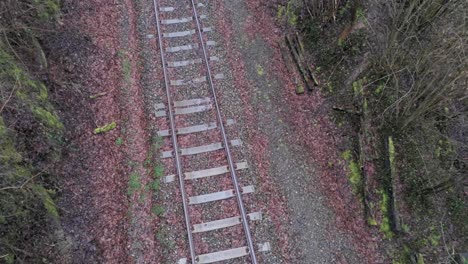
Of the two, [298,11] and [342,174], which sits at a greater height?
[298,11]

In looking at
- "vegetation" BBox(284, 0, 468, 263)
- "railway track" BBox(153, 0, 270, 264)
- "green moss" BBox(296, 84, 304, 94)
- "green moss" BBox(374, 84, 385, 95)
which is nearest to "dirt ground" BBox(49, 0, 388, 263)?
"green moss" BBox(296, 84, 304, 94)

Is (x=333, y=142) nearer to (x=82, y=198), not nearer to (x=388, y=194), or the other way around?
(x=388, y=194)

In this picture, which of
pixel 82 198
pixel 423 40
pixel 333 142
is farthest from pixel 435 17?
pixel 82 198

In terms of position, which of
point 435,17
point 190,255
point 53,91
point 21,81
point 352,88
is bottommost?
point 190,255

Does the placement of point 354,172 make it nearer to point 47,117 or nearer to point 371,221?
point 371,221

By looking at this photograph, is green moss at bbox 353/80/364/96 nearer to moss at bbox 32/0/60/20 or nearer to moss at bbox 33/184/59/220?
moss at bbox 33/184/59/220

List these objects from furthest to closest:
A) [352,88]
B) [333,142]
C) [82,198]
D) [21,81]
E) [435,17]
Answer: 1. [352,88]
2. [333,142]
3. [435,17]
4. [82,198]
5. [21,81]

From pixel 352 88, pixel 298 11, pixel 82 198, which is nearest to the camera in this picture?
pixel 82 198
